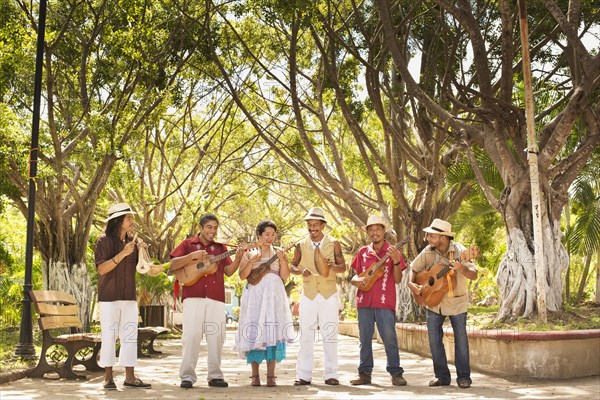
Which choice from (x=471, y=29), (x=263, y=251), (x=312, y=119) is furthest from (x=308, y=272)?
(x=312, y=119)

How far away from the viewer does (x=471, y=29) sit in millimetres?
12594

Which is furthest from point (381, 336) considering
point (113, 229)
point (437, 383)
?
point (113, 229)

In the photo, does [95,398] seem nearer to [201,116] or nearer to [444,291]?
[444,291]

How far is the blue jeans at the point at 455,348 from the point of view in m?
9.17

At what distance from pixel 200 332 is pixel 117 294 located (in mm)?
1020

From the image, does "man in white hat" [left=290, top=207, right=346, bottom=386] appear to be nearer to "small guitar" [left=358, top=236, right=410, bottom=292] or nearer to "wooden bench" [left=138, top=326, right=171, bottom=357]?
"small guitar" [left=358, top=236, right=410, bottom=292]

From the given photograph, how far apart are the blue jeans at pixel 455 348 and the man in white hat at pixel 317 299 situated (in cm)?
110

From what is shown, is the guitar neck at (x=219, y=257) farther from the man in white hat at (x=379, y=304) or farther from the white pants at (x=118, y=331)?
the man in white hat at (x=379, y=304)

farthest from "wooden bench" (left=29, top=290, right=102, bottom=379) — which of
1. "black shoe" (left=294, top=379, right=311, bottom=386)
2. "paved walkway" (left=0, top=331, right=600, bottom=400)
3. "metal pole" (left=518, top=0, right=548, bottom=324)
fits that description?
"metal pole" (left=518, top=0, right=548, bottom=324)

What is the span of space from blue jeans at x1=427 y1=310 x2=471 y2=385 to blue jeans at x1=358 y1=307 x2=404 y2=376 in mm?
409

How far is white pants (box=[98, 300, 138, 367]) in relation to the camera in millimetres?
8961

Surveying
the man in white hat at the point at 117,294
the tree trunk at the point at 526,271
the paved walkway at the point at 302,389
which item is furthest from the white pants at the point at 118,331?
the tree trunk at the point at 526,271

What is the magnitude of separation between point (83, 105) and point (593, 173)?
12409mm

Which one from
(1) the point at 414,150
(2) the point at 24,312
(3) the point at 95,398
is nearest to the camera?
(3) the point at 95,398
